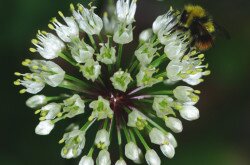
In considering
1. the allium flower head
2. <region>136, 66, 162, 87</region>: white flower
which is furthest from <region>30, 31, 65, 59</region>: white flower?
<region>136, 66, 162, 87</region>: white flower

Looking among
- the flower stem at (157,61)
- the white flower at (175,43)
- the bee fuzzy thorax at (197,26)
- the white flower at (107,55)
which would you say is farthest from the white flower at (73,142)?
the bee fuzzy thorax at (197,26)

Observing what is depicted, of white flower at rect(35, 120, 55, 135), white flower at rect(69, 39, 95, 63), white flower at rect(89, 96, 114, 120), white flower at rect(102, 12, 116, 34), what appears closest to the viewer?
white flower at rect(89, 96, 114, 120)

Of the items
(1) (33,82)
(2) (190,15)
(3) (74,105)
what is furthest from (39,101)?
(2) (190,15)

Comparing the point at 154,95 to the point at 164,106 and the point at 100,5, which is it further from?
the point at 100,5

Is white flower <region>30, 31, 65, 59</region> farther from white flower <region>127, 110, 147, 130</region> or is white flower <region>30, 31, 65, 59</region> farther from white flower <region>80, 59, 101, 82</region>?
white flower <region>127, 110, 147, 130</region>

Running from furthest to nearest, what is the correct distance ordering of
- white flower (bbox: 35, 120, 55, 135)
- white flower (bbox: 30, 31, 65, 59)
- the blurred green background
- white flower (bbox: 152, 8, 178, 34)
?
the blurred green background
white flower (bbox: 152, 8, 178, 34)
white flower (bbox: 30, 31, 65, 59)
white flower (bbox: 35, 120, 55, 135)

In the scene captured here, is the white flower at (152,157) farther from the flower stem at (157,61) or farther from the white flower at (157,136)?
the flower stem at (157,61)

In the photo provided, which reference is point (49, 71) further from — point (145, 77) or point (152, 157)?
point (152, 157)
